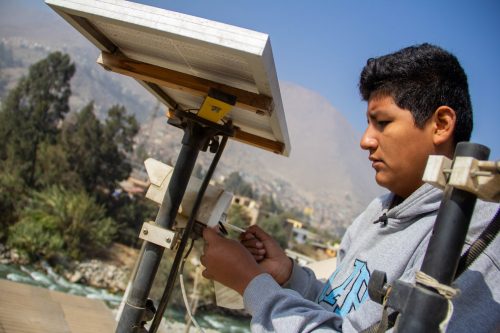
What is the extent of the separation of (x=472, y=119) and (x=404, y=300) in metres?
0.82

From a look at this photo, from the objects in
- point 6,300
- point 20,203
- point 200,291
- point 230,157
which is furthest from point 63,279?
point 230,157

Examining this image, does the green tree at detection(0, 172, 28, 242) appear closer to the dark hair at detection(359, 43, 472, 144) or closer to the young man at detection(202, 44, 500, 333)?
the young man at detection(202, 44, 500, 333)

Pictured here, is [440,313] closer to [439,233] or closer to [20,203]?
[439,233]

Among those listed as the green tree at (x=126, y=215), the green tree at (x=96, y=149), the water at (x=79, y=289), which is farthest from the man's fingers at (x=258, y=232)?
the green tree at (x=96, y=149)

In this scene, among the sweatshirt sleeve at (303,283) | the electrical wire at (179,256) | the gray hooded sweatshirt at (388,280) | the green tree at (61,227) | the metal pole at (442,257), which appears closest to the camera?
the metal pole at (442,257)

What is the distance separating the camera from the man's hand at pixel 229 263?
126cm

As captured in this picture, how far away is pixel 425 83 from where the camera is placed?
1.32 m

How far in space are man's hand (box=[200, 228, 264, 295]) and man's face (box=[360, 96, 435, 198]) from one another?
501 millimetres

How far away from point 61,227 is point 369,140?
99.3ft

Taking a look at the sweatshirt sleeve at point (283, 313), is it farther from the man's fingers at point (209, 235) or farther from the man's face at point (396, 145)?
the man's face at point (396, 145)

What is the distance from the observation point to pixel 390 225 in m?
1.35

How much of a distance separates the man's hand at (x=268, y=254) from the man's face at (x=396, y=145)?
21.4 inches

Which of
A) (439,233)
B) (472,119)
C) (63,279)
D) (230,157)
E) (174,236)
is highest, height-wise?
(230,157)

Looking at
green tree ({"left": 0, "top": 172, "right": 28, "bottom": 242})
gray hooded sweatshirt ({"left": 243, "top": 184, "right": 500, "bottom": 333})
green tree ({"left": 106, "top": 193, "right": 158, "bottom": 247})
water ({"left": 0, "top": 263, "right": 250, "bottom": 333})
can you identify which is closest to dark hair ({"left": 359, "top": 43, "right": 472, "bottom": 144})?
gray hooded sweatshirt ({"left": 243, "top": 184, "right": 500, "bottom": 333})
